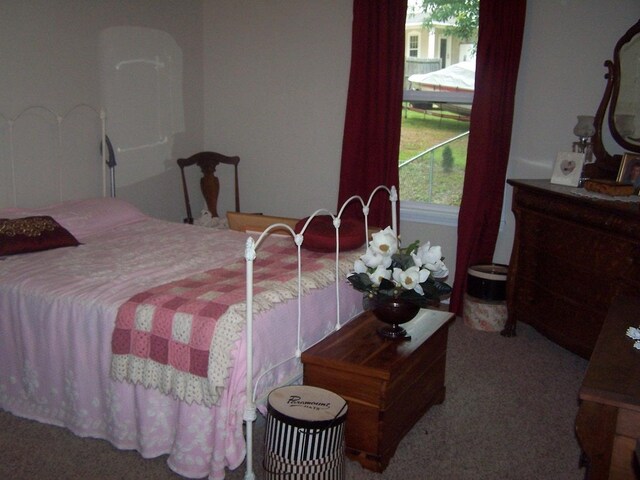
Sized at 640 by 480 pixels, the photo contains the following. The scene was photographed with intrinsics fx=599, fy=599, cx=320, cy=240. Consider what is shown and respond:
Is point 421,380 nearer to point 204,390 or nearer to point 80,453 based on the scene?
point 204,390

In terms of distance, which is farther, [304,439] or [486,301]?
[486,301]

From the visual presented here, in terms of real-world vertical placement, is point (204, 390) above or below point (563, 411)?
above

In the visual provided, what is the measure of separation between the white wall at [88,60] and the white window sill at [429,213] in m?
1.82

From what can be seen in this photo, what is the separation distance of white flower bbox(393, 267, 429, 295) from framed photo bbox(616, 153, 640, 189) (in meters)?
1.63

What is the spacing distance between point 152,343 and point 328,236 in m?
1.07

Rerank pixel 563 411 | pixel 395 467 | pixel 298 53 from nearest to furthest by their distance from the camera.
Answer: pixel 395 467 → pixel 563 411 → pixel 298 53

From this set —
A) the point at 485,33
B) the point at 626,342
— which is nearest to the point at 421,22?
the point at 485,33

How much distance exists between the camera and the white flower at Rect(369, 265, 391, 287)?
2.33 metres

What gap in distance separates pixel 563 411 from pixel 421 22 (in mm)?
2779

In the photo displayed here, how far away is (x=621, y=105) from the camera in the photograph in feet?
11.4

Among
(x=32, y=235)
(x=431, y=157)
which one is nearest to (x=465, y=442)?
(x=32, y=235)

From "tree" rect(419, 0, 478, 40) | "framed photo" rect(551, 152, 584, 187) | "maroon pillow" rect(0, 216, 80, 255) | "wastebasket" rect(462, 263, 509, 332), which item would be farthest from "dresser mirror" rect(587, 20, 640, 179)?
Answer: "maroon pillow" rect(0, 216, 80, 255)

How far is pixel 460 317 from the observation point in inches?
163

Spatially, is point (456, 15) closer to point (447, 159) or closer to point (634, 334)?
point (447, 159)
